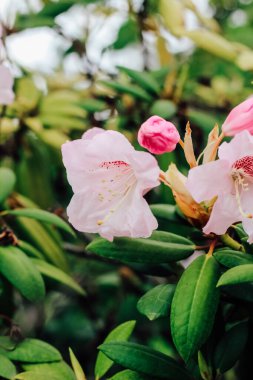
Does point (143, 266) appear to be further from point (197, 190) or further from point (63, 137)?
point (63, 137)

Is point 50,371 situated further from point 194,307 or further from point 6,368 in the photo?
point 194,307

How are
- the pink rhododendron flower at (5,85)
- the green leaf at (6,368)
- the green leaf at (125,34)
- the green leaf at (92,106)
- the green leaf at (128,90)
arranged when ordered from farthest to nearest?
the green leaf at (125,34)
the green leaf at (92,106)
the green leaf at (128,90)
the pink rhododendron flower at (5,85)
the green leaf at (6,368)

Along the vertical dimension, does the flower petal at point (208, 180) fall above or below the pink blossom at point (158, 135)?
below

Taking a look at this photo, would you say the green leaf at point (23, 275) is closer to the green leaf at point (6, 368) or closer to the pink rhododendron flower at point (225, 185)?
the green leaf at point (6, 368)

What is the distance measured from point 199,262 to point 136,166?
202 millimetres

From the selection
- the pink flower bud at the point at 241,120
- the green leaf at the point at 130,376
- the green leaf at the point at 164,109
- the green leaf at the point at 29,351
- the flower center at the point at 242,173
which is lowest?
the green leaf at the point at 29,351

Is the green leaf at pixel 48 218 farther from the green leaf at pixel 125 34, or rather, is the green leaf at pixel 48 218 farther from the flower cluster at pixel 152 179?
the green leaf at pixel 125 34

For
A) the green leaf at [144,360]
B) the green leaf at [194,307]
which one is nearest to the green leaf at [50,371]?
the green leaf at [144,360]

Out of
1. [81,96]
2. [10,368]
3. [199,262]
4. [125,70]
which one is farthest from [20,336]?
[81,96]

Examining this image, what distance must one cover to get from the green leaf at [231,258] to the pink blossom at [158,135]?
0.67 feet

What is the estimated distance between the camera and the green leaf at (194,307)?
0.83m

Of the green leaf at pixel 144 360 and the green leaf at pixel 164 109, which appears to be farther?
the green leaf at pixel 164 109

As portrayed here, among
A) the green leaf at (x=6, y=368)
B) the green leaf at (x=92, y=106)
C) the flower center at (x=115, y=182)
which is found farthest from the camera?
the green leaf at (x=92, y=106)

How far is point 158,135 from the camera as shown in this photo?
886 millimetres
